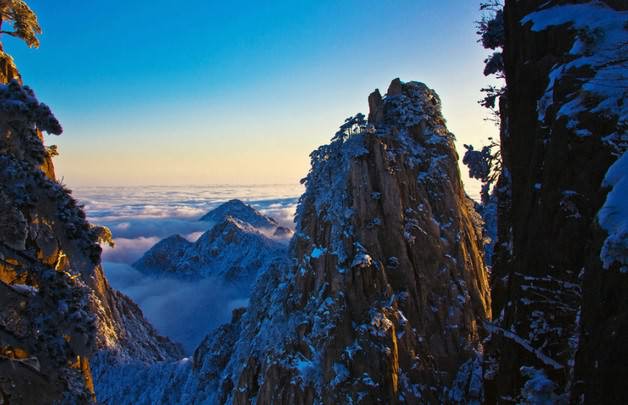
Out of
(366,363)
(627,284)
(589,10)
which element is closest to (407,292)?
(366,363)

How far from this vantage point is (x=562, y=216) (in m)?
9.34

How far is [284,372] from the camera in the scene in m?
32.3

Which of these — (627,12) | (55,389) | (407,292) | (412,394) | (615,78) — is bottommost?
(412,394)

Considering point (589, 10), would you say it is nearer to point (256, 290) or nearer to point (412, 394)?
point (412, 394)

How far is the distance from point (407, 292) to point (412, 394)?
7.43 meters

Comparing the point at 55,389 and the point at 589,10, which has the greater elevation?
the point at 589,10

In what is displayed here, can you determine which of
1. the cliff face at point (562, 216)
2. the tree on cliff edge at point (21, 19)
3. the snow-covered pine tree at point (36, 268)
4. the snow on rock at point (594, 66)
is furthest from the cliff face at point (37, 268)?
the snow on rock at point (594, 66)

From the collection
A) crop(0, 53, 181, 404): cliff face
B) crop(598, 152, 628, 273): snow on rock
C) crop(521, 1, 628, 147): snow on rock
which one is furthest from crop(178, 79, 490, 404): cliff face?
crop(598, 152, 628, 273): snow on rock

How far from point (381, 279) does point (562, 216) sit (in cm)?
2333

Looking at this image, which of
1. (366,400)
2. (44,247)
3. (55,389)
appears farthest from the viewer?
(366,400)

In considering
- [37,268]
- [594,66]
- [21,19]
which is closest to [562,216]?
[594,66]

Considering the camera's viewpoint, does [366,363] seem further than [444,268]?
No

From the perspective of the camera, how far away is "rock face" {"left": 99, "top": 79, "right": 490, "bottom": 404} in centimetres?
3052

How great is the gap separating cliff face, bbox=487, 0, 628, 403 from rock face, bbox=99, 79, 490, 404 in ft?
62.3
